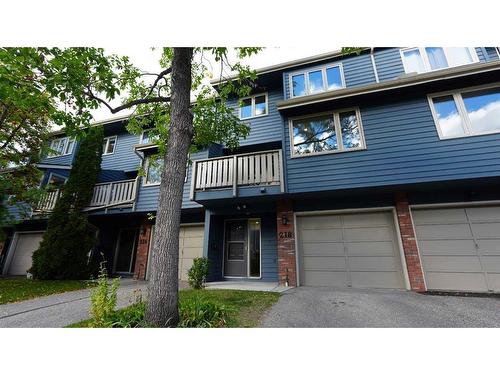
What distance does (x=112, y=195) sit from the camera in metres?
10.1

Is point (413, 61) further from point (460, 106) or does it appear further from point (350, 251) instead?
point (350, 251)

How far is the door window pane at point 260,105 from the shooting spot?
31.2 feet

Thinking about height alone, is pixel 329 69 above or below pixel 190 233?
above

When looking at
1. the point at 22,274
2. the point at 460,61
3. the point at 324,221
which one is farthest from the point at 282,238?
the point at 22,274

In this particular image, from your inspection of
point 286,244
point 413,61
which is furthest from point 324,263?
point 413,61

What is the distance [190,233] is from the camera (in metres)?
9.88

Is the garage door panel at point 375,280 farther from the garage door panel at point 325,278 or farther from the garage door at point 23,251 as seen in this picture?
the garage door at point 23,251

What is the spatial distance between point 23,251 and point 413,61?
2007 cm

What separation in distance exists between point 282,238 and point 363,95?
5.21 metres

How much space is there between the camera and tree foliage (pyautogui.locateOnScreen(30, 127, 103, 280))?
8.67 metres

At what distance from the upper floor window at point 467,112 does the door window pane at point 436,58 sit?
50.3 inches

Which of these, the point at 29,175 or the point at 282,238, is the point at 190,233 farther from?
the point at 29,175

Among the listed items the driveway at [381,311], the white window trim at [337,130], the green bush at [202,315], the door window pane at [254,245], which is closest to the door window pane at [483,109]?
the white window trim at [337,130]

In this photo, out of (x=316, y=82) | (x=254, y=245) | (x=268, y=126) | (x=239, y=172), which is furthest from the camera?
(x=268, y=126)
